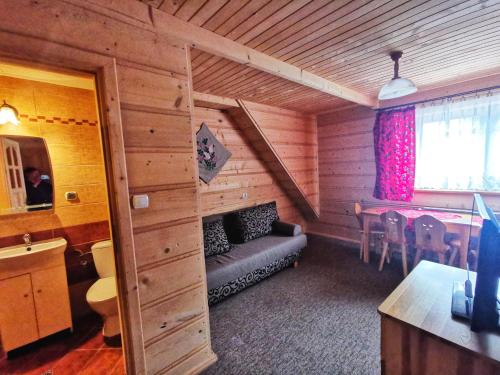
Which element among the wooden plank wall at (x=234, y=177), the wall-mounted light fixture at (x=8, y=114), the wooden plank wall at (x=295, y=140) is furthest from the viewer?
the wooden plank wall at (x=295, y=140)

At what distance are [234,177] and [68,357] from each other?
2.52 metres

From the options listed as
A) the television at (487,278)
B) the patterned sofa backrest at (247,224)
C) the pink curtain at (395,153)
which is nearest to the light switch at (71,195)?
the patterned sofa backrest at (247,224)

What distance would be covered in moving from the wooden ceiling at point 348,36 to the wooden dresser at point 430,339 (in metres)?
1.64

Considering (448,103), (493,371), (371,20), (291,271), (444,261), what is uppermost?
(371,20)

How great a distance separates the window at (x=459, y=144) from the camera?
8.96 feet

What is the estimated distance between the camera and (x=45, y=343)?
2.04 meters

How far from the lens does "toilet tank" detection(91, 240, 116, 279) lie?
232cm

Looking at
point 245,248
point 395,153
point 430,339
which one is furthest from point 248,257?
point 395,153

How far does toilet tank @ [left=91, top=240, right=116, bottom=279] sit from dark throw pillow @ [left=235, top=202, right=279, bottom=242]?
5.14 ft

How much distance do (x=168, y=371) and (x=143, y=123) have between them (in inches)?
63.2

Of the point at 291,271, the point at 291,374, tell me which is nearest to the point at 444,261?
the point at 291,271

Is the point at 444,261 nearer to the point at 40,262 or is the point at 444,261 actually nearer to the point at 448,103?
the point at 448,103

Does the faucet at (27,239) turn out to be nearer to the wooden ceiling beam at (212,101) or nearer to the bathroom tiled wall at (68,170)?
the bathroom tiled wall at (68,170)

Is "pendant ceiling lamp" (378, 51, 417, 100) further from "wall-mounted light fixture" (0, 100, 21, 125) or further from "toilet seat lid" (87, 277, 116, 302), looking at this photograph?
"wall-mounted light fixture" (0, 100, 21, 125)
